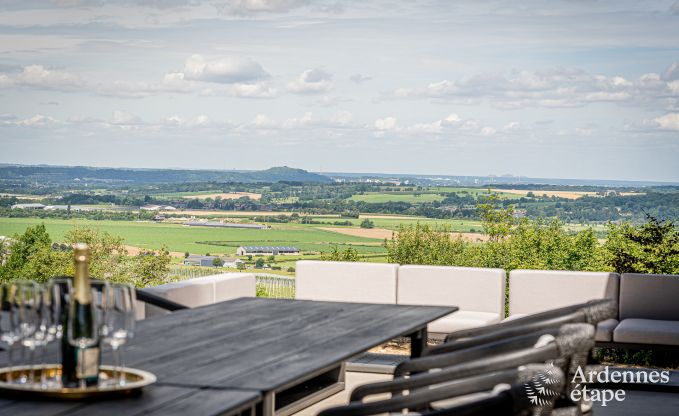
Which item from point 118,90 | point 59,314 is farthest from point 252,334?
point 118,90

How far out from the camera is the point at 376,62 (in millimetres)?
31641

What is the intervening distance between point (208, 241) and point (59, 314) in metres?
30.6

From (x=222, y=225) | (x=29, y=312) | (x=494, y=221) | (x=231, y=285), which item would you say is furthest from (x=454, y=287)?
(x=222, y=225)

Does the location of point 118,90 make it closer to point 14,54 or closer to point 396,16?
point 14,54

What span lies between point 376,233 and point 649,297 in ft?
62.7

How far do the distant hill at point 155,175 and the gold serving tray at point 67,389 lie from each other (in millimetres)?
24129

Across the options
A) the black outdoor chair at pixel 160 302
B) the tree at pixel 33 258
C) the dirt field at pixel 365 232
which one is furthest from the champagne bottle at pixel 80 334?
the tree at pixel 33 258

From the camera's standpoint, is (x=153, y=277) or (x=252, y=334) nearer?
(x=252, y=334)

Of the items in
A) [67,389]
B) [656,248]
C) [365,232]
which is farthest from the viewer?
[365,232]

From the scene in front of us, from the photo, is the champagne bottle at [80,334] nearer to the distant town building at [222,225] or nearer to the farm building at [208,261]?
the farm building at [208,261]

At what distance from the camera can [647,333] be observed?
6.19 meters

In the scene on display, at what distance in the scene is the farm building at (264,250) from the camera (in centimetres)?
2911

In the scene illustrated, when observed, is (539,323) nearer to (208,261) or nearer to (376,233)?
(376,233)

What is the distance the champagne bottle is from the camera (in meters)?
2.26
